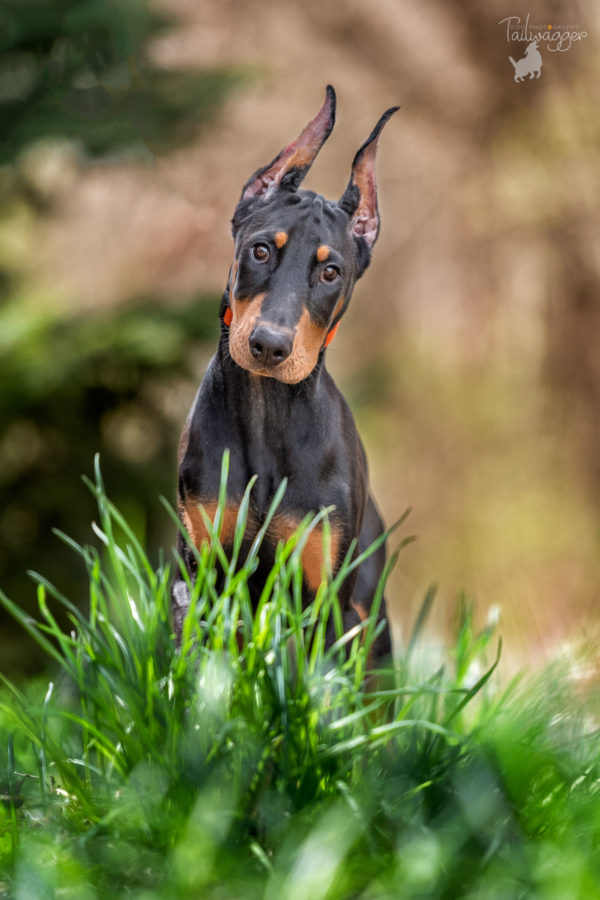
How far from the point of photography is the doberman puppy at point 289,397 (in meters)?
1.96

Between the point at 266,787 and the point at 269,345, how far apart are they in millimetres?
759

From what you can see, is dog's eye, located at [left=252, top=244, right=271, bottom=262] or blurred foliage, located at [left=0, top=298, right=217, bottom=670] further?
blurred foliage, located at [left=0, top=298, right=217, bottom=670]

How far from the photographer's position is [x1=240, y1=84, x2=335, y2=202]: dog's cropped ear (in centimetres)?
201

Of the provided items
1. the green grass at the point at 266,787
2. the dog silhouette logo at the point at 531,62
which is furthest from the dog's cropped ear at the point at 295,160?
the dog silhouette logo at the point at 531,62

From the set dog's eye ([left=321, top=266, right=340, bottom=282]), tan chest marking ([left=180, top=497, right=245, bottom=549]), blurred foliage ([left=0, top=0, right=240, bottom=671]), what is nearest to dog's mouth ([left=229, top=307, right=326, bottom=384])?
dog's eye ([left=321, top=266, right=340, bottom=282])

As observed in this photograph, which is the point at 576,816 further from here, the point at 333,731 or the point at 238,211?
the point at 238,211

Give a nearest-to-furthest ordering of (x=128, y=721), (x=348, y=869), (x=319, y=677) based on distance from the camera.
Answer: (x=348, y=869), (x=319, y=677), (x=128, y=721)

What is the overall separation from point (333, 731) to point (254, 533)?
1.68ft

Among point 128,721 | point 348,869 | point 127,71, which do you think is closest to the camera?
point 348,869

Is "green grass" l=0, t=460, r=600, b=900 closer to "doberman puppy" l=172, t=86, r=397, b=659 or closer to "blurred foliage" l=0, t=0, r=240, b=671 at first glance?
"doberman puppy" l=172, t=86, r=397, b=659

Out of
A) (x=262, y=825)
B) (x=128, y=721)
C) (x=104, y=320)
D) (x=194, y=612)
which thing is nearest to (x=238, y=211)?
(x=194, y=612)

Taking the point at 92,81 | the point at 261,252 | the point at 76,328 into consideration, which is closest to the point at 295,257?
the point at 261,252

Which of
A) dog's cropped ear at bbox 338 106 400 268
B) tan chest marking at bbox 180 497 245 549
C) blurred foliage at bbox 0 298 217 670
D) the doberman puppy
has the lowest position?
blurred foliage at bbox 0 298 217 670

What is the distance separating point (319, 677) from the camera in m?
1.63
